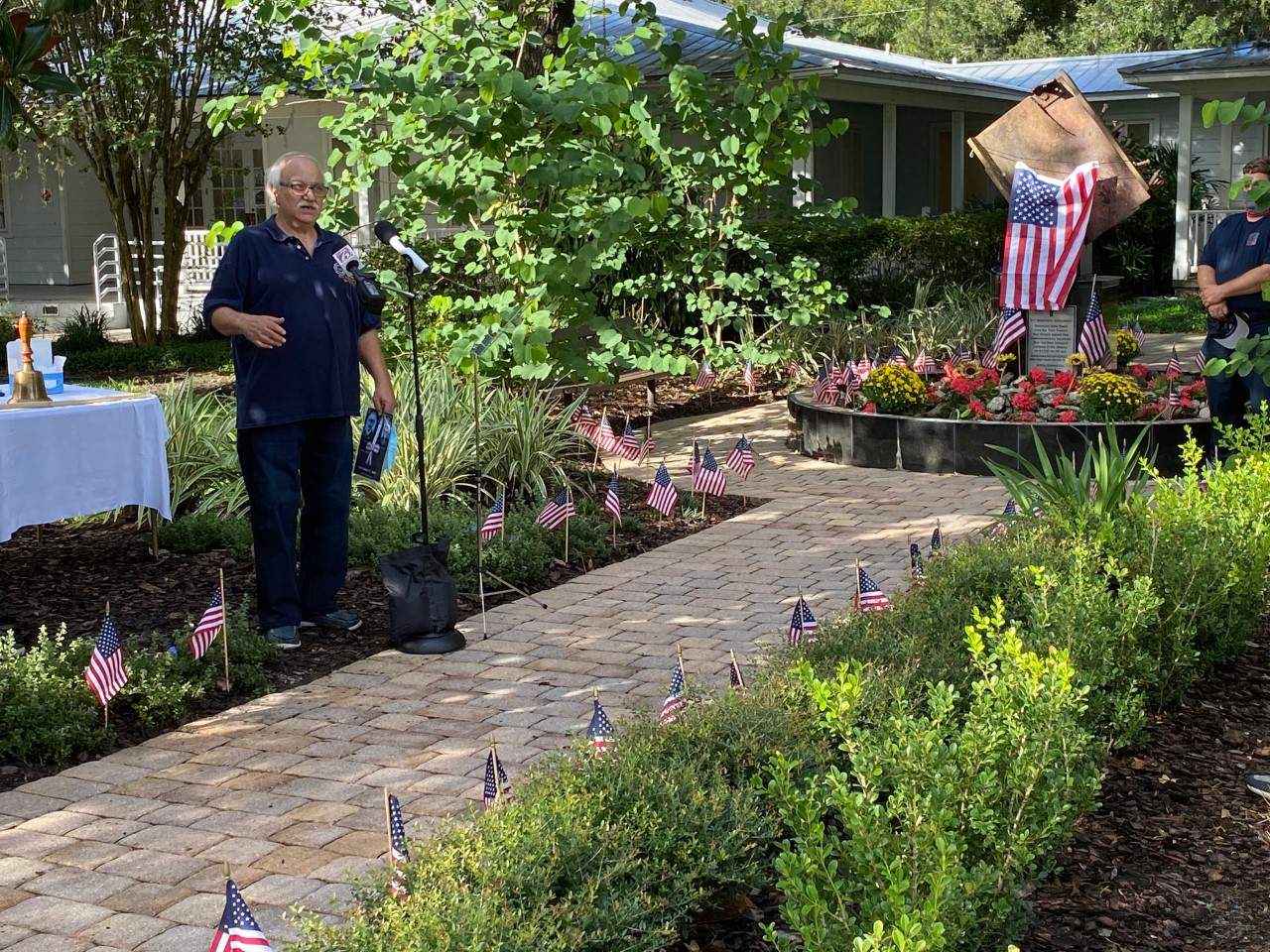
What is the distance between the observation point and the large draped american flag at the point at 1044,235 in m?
10.7

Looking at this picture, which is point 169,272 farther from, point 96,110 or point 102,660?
point 102,660

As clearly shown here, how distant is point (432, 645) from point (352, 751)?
3.76 ft

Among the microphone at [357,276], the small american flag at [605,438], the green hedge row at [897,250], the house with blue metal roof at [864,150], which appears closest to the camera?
the microphone at [357,276]

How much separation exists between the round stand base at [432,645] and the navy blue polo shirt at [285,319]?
38.3 inches

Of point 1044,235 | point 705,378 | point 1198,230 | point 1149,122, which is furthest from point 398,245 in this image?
point 1149,122

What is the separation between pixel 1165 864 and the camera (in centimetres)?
379

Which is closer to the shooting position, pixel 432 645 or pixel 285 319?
pixel 285 319

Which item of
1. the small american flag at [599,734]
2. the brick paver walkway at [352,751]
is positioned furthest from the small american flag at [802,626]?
the small american flag at [599,734]

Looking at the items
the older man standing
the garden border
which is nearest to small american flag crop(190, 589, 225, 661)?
the older man standing

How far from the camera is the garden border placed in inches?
364

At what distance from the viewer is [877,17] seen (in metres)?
71.9

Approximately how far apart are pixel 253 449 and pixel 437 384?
3422 mm

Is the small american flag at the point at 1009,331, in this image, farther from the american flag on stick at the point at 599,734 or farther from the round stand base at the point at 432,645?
the american flag on stick at the point at 599,734

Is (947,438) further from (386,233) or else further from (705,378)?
(386,233)
